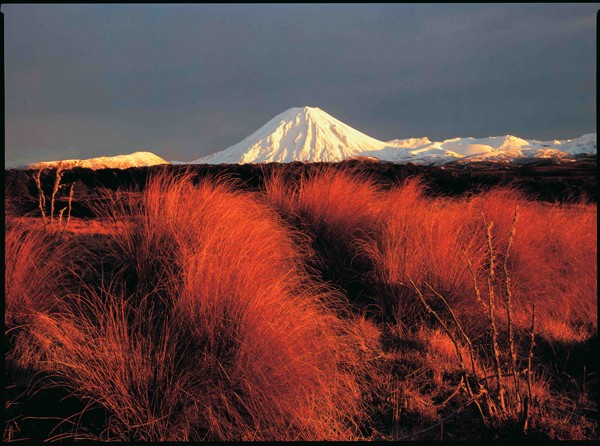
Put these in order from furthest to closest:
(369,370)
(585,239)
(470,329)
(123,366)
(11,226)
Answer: (585,239) → (11,226) → (470,329) → (369,370) → (123,366)

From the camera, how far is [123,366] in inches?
74.1

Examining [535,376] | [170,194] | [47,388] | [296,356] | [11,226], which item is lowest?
[535,376]

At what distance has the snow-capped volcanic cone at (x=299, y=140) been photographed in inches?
2872

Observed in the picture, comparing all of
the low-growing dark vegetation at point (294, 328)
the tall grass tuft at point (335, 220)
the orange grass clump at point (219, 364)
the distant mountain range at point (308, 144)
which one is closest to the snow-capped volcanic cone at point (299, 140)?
the distant mountain range at point (308, 144)

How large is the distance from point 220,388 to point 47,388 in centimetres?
91

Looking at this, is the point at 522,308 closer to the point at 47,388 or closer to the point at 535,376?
the point at 535,376

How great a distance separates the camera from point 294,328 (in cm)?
220

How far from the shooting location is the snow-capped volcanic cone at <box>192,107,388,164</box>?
239 ft

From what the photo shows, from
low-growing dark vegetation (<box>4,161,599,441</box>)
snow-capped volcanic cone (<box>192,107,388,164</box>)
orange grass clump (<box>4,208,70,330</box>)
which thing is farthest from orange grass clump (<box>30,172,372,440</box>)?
snow-capped volcanic cone (<box>192,107,388,164</box>)

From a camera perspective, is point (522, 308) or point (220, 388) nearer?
point (220, 388)

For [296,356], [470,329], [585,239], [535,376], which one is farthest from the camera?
[585,239]

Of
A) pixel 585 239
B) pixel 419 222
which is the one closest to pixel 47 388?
pixel 419 222

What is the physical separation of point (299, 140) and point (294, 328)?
282ft

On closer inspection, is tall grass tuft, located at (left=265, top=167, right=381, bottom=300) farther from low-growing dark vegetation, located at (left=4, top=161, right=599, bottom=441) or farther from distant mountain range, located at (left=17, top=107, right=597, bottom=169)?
distant mountain range, located at (left=17, top=107, right=597, bottom=169)
